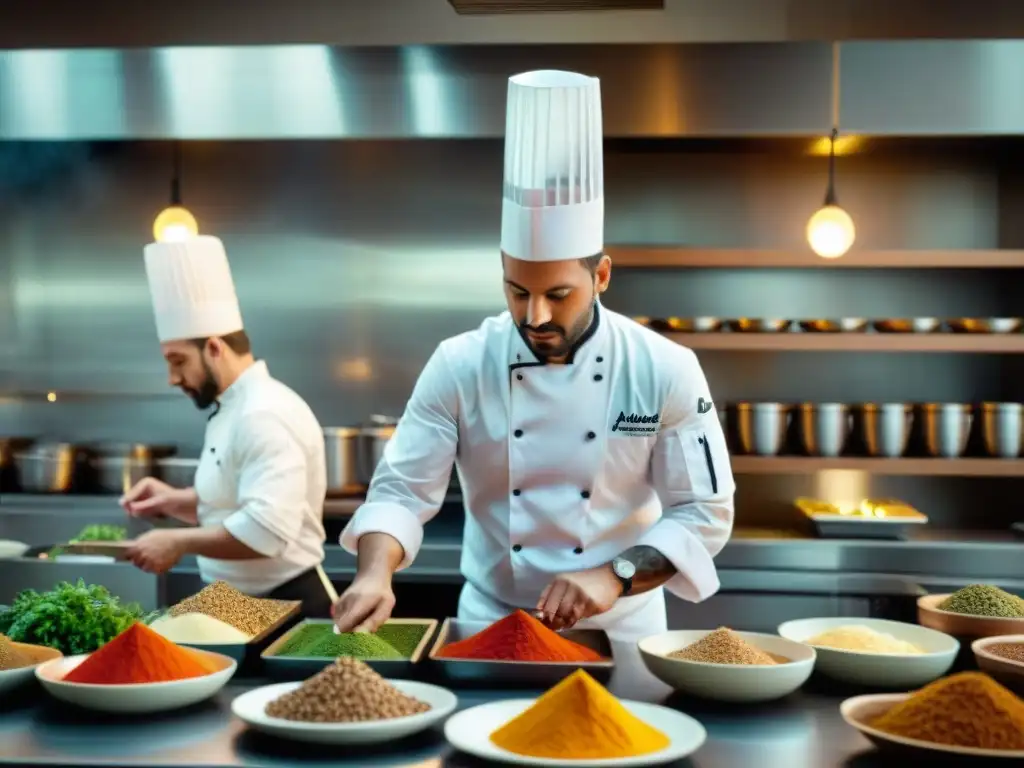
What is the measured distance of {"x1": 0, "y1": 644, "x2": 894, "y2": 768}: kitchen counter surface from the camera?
5.00 feet

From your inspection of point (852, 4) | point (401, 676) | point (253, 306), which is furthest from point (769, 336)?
point (401, 676)

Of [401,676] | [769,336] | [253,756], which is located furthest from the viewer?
[769,336]

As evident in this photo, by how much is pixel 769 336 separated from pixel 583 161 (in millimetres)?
1820

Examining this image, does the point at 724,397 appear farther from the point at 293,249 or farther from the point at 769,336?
the point at 293,249

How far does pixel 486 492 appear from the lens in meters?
2.64

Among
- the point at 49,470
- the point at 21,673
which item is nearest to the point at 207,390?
the point at 49,470

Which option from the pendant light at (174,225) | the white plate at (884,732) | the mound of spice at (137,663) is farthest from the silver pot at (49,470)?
the white plate at (884,732)

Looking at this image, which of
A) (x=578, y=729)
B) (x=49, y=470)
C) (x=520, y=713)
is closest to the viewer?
(x=578, y=729)

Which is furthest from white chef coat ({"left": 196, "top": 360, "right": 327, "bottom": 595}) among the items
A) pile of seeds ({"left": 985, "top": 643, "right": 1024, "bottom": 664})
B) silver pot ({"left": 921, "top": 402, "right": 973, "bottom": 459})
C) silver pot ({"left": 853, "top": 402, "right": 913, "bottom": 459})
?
silver pot ({"left": 921, "top": 402, "right": 973, "bottom": 459})

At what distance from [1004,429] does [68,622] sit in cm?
326

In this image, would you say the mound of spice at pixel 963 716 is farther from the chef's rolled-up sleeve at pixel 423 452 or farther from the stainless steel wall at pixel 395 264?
the stainless steel wall at pixel 395 264

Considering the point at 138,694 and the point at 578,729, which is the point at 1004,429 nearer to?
the point at 578,729

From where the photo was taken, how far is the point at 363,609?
2027 millimetres

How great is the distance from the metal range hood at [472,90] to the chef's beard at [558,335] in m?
1.81
